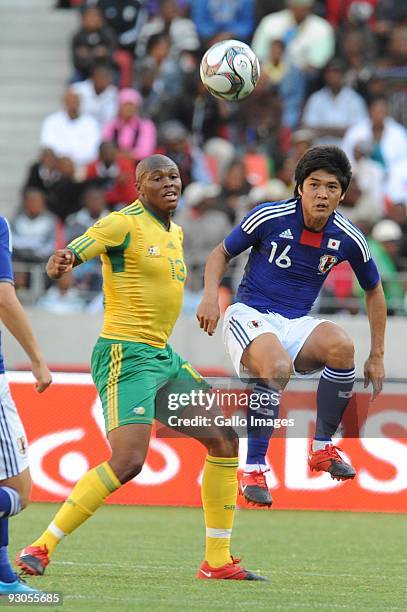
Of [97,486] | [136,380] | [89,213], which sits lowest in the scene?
[89,213]

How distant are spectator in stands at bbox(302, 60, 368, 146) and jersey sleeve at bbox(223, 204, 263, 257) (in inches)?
402

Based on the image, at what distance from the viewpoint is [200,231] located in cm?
1695

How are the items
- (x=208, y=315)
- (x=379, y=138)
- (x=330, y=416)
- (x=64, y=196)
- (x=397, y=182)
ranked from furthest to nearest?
(x=379, y=138) < (x=397, y=182) < (x=64, y=196) < (x=330, y=416) < (x=208, y=315)

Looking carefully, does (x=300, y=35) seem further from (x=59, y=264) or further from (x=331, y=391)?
(x=59, y=264)

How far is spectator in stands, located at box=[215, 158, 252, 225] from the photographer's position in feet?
56.6

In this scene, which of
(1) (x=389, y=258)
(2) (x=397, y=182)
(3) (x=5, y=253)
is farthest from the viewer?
(2) (x=397, y=182)

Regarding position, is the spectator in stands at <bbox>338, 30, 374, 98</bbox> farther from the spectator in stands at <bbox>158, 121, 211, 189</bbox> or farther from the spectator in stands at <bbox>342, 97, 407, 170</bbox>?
the spectator in stands at <bbox>158, 121, 211, 189</bbox>

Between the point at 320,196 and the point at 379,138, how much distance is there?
32.6ft

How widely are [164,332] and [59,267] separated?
3.71 feet

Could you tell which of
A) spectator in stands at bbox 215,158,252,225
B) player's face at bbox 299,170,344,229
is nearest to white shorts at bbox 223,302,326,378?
player's face at bbox 299,170,344,229

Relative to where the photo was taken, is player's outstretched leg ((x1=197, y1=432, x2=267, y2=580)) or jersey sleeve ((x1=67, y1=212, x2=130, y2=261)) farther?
player's outstretched leg ((x1=197, y1=432, x2=267, y2=580))

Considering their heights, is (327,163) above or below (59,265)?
above

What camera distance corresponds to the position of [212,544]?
920cm

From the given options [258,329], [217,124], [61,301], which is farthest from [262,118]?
[258,329]
